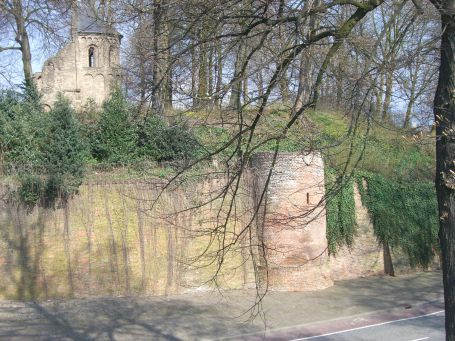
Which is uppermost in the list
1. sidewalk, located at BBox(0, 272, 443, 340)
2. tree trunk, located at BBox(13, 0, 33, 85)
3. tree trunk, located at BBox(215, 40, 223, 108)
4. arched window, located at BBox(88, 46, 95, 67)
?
arched window, located at BBox(88, 46, 95, 67)

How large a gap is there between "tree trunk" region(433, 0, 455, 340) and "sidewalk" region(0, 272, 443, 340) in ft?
32.0

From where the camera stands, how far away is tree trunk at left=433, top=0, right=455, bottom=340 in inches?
211

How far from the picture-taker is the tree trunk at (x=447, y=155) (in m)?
5.37

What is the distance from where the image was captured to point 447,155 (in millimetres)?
5449

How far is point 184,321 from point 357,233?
881 centimetres

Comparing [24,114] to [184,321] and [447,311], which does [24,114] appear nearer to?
[184,321]

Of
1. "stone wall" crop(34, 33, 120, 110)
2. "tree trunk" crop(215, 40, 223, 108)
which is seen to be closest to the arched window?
"stone wall" crop(34, 33, 120, 110)

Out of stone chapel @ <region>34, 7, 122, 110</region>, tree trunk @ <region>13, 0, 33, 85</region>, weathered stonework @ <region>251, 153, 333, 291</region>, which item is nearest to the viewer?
weathered stonework @ <region>251, 153, 333, 291</region>

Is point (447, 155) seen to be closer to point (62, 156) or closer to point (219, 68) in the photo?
point (219, 68)

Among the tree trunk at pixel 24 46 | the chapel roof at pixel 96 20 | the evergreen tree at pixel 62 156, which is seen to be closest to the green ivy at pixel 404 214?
the evergreen tree at pixel 62 156

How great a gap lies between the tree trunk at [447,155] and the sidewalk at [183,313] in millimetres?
9750

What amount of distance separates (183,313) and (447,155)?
38.7 feet

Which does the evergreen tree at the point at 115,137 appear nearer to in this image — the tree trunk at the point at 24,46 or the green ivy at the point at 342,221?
the tree trunk at the point at 24,46

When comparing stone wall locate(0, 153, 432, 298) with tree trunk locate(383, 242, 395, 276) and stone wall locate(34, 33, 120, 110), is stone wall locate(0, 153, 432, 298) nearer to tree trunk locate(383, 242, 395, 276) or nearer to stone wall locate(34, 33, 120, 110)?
tree trunk locate(383, 242, 395, 276)
